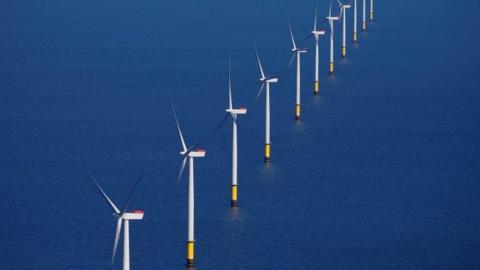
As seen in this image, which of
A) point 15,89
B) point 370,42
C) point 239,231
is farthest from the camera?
point 370,42

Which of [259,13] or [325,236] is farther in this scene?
[259,13]

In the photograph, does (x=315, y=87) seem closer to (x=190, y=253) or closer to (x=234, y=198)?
Answer: (x=234, y=198)

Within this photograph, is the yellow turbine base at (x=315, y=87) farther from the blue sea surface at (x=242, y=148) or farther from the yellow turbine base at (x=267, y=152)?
the yellow turbine base at (x=267, y=152)

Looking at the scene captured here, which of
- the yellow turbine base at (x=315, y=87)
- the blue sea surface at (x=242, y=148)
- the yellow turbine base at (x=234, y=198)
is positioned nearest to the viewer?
the blue sea surface at (x=242, y=148)

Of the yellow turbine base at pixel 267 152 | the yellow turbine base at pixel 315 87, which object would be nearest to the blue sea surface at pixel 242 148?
the yellow turbine base at pixel 267 152

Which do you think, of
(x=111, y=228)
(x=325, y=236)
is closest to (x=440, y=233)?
(x=325, y=236)

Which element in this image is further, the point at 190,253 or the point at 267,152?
the point at 267,152

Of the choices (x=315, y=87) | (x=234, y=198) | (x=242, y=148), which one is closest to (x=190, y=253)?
(x=234, y=198)

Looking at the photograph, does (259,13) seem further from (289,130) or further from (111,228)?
(111,228)

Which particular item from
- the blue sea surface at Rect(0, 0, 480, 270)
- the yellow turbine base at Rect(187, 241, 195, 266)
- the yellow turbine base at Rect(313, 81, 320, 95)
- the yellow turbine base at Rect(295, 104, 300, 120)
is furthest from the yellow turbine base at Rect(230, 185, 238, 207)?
the yellow turbine base at Rect(313, 81, 320, 95)
